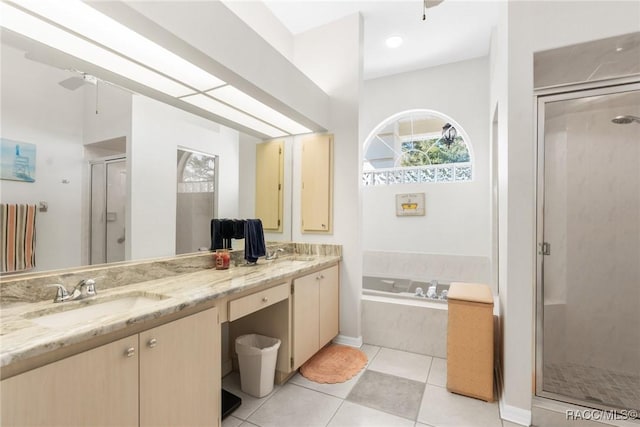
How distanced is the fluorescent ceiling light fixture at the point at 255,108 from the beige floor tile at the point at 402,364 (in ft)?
7.57

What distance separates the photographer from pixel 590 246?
229cm

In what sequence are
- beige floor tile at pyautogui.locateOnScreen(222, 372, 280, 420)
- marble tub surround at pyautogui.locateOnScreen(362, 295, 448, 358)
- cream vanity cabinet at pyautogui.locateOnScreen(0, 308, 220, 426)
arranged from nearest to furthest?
1. cream vanity cabinet at pyautogui.locateOnScreen(0, 308, 220, 426)
2. beige floor tile at pyautogui.locateOnScreen(222, 372, 280, 420)
3. marble tub surround at pyautogui.locateOnScreen(362, 295, 448, 358)

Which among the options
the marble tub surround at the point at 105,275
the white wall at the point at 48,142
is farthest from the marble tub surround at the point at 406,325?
the white wall at the point at 48,142

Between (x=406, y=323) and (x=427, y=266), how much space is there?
1.33 m

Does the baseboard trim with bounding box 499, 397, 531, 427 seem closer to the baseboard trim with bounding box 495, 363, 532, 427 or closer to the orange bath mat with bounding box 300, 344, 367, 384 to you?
the baseboard trim with bounding box 495, 363, 532, 427

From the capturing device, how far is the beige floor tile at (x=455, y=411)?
68.9 inches

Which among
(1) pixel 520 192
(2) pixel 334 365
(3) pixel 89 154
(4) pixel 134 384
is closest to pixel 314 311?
(2) pixel 334 365

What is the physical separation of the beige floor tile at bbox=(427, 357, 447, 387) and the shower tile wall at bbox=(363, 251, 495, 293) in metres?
1.41

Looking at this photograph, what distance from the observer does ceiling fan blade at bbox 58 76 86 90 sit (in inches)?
56.8

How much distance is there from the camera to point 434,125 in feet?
13.2

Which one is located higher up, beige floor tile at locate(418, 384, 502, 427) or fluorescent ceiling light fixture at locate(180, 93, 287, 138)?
fluorescent ceiling light fixture at locate(180, 93, 287, 138)

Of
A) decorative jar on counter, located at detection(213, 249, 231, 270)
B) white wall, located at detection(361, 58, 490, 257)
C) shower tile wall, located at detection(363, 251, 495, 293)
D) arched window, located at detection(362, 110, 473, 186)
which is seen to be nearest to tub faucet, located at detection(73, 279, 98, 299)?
decorative jar on counter, located at detection(213, 249, 231, 270)

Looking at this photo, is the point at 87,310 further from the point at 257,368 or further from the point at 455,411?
the point at 455,411

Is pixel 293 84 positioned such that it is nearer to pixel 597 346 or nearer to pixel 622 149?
pixel 622 149
